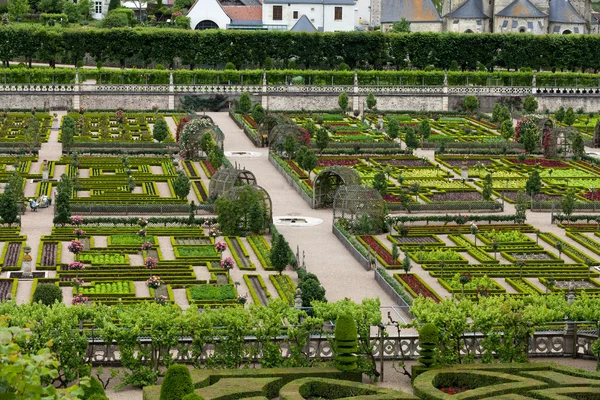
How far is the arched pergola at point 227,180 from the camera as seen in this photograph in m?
65.4

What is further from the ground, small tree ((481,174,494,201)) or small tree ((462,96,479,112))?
small tree ((462,96,479,112))

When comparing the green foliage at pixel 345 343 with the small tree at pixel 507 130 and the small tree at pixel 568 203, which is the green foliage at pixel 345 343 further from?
the small tree at pixel 507 130

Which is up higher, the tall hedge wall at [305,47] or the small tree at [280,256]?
the tall hedge wall at [305,47]

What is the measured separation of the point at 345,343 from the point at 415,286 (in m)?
14.6

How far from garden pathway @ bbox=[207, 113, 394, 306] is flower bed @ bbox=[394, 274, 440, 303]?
909mm

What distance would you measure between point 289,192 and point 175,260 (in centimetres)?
1832

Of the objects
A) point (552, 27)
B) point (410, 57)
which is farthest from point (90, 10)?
point (552, 27)

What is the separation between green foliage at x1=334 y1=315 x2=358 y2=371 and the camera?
36.7 metres

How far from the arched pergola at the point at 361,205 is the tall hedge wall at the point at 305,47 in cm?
5901

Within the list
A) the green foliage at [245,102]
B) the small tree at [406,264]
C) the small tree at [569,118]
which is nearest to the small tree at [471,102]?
the small tree at [569,118]

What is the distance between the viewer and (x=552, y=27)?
144 m

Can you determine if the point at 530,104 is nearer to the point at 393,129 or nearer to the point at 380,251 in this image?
the point at 393,129

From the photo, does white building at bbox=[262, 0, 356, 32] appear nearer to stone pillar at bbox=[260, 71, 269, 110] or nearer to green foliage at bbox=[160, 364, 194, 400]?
stone pillar at bbox=[260, 71, 269, 110]

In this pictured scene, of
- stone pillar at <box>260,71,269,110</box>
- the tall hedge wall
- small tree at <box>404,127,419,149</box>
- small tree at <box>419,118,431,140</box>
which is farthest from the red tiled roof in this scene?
small tree at <box>404,127,419,149</box>
